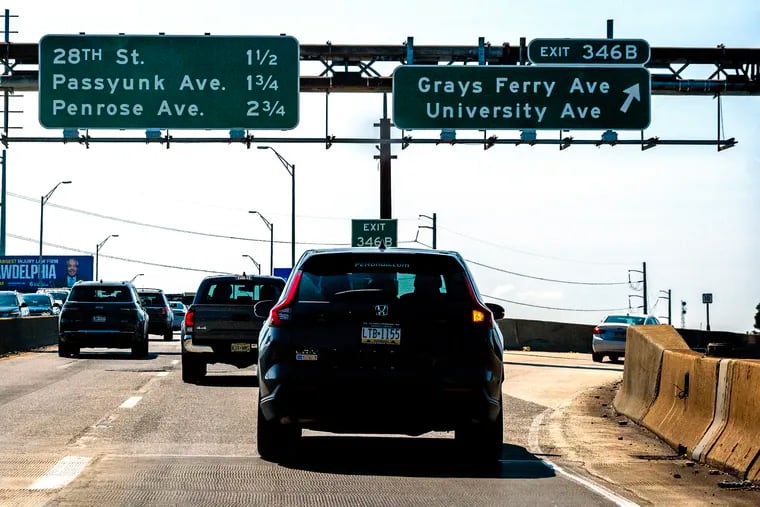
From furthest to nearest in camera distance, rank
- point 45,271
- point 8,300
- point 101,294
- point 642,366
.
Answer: point 45,271 → point 8,300 → point 101,294 → point 642,366

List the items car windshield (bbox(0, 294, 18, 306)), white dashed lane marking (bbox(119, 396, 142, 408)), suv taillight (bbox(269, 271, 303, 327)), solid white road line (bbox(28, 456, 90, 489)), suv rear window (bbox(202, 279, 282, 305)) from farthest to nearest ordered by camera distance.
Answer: car windshield (bbox(0, 294, 18, 306)) → suv rear window (bbox(202, 279, 282, 305)) → white dashed lane marking (bbox(119, 396, 142, 408)) → suv taillight (bbox(269, 271, 303, 327)) → solid white road line (bbox(28, 456, 90, 489))

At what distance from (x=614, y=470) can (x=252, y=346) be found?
35.6 feet

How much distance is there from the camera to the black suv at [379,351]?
1034 centimetres

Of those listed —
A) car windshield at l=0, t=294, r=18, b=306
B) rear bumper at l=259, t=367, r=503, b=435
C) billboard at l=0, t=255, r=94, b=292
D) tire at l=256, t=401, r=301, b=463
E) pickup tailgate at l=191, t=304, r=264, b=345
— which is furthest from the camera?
billboard at l=0, t=255, r=94, b=292

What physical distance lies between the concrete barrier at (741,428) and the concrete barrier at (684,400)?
59 centimetres

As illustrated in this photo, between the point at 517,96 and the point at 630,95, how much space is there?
2.74 m

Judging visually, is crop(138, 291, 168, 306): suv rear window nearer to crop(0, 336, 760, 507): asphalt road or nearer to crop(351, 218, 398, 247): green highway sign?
crop(351, 218, 398, 247): green highway sign

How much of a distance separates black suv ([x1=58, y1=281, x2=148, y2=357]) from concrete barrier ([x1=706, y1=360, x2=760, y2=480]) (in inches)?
791

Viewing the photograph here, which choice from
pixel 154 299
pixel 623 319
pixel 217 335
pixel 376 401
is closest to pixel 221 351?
pixel 217 335

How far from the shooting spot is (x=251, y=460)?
11078 mm

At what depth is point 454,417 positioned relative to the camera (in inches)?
409

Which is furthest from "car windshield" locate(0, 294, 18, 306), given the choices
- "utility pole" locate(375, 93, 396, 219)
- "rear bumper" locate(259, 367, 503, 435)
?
"rear bumper" locate(259, 367, 503, 435)

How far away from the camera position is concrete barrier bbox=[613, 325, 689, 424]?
14867 millimetres

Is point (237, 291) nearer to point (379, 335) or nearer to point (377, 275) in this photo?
point (377, 275)
